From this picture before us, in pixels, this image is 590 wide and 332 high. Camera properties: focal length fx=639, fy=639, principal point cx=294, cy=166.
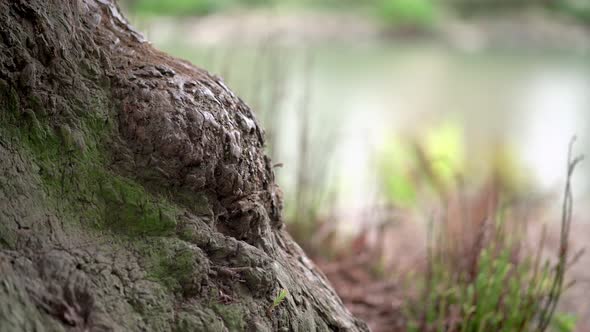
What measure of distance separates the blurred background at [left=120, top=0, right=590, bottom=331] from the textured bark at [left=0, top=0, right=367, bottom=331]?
0.43 feet

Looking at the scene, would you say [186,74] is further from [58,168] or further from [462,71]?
[462,71]

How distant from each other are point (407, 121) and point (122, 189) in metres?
3.86

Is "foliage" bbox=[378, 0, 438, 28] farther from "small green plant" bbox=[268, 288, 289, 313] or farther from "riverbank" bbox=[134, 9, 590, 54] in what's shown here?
"small green plant" bbox=[268, 288, 289, 313]

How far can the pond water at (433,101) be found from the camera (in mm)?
3021

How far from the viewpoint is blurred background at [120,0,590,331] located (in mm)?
1359

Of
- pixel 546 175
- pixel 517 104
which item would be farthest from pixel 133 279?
pixel 517 104

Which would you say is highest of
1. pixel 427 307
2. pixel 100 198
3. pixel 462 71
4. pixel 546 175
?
pixel 462 71

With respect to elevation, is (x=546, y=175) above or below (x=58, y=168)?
above

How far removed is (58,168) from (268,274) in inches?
8.0

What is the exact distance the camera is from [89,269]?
1.61ft

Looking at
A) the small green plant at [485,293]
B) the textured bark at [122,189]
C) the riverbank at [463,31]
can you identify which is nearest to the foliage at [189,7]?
the riverbank at [463,31]

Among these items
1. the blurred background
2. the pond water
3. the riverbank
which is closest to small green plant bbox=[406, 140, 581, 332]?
the blurred background

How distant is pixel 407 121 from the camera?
4.28 m

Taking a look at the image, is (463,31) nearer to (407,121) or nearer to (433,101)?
(433,101)
